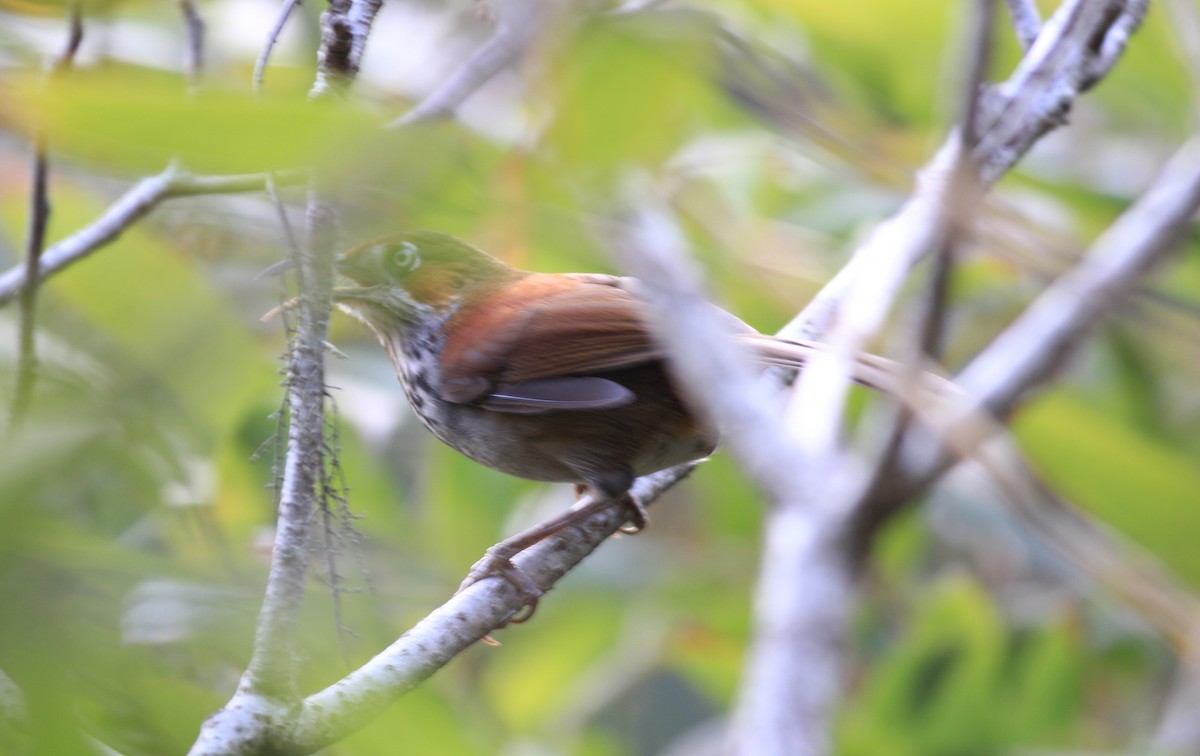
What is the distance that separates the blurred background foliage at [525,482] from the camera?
1120 mm

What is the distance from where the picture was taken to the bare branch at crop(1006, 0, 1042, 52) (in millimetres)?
3271

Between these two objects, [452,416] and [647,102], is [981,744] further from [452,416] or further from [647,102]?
[647,102]

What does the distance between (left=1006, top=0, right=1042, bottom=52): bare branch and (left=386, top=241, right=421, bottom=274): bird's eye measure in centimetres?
177

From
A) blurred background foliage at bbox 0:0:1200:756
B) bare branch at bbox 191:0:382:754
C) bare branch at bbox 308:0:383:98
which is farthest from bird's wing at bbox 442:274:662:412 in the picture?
bare branch at bbox 308:0:383:98

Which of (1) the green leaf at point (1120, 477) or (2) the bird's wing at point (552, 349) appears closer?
(2) the bird's wing at point (552, 349)

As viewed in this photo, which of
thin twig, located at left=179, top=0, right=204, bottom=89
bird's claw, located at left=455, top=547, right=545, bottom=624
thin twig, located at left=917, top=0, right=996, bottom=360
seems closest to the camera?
thin twig, located at left=917, top=0, right=996, bottom=360

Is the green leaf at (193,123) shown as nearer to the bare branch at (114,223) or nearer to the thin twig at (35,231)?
the thin twig at (35,231)

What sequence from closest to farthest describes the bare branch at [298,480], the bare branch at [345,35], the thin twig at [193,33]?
the bare branch at [298,480] < the bare branch at [345,35] < the thin twig at [193,33]

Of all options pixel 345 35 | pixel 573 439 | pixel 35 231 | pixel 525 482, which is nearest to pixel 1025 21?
pixel 573 439

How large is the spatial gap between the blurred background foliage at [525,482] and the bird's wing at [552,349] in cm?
21

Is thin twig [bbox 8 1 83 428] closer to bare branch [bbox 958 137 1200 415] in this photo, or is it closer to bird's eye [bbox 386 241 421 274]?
bird's eye [bbox 386 241 421 274]

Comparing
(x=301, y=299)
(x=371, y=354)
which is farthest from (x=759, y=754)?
(x=371, y=354)

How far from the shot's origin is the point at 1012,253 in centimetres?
129

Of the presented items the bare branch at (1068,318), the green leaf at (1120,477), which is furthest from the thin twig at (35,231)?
the green leaf at (1120,477)
